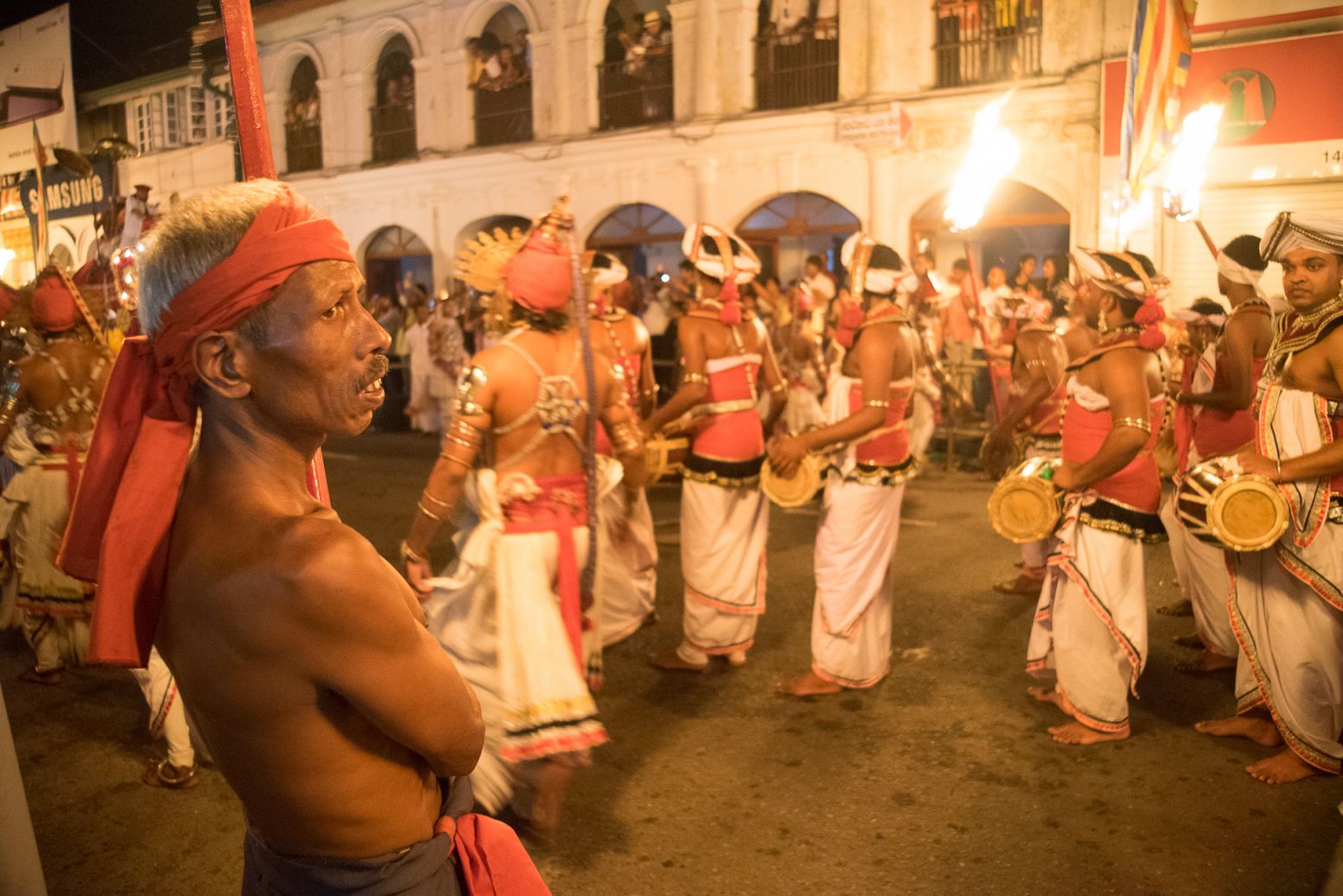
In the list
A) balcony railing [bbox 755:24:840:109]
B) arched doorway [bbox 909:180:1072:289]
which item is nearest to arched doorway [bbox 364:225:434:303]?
balcony railing [bbox 755:24:840:109]

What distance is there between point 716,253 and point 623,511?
1532mm

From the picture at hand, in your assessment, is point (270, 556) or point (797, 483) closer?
point (270, 556)

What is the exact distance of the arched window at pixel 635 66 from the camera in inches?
621

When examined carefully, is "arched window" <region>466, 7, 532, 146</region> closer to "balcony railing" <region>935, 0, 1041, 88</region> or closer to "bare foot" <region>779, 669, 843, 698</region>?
"balcony railing" <region>935, 0, 1041, 88</region>

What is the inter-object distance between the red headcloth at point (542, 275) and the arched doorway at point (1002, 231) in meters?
10.6

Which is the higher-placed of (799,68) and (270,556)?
(799,68)

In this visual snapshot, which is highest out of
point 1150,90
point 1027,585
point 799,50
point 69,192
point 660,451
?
point 799,50

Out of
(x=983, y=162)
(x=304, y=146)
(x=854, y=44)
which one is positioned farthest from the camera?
(x=304, y=146)

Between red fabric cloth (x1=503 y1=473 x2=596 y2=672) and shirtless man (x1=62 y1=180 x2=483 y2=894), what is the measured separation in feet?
7.56

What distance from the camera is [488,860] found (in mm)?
1682

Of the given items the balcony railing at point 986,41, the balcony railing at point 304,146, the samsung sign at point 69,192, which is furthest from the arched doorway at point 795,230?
the balcony railing at point 304,146

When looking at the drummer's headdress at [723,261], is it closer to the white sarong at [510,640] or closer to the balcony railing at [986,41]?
the white sarong at [510,640]

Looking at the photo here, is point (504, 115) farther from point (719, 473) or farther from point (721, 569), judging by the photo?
point (721, 569)

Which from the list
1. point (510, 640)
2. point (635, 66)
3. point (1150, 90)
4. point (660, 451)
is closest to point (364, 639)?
point (510, 640)
